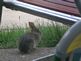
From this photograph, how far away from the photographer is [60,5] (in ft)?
14.0

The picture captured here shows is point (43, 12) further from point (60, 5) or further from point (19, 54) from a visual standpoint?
point (19, 54)

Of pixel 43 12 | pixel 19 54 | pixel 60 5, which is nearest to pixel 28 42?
pixel 19 54

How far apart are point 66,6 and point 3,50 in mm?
1045

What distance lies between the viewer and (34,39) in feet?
14.2

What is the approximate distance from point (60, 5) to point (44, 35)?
760mm

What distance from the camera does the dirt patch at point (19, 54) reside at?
4.03 meters

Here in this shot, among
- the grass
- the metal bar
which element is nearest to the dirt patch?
the grass

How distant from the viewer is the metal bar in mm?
3654

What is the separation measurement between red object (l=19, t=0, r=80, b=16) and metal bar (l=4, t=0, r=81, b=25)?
0.47 ft

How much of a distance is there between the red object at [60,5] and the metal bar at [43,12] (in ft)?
0.47

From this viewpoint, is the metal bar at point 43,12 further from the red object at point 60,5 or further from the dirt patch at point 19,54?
the dirt patch at point 19,54

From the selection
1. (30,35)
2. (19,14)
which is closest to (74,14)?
(30,35)

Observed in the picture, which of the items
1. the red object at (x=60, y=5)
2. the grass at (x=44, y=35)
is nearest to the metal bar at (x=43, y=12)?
the red object at (x=60, y=5)

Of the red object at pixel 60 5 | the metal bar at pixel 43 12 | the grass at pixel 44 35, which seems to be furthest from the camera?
the grass at pixel 44 35
